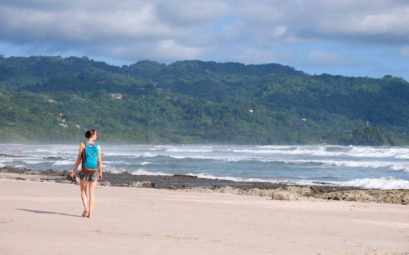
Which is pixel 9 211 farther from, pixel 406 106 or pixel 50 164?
pixel 406 106

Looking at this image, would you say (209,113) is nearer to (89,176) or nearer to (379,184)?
(379,184)

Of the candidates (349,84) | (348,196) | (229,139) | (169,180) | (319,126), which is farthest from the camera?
(349,84)

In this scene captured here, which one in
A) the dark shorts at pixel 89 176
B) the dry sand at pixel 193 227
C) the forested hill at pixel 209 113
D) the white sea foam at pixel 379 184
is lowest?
the dry sand at pixel 193 227

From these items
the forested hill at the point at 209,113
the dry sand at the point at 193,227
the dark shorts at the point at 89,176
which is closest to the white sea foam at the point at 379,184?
the dry sand at the point at 193,227

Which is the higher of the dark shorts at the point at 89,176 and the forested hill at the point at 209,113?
the forested hill at the point at 209,113

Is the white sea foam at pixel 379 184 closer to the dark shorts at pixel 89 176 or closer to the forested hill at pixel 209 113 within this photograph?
the dark shorts at pixel 89 176

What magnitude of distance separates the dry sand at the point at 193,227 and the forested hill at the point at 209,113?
8390 cm

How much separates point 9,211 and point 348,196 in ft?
32.3

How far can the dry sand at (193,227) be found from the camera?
710 cm

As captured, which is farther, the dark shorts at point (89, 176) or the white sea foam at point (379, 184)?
the white sea foam at point (379, 184)

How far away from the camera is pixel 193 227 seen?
903 cm

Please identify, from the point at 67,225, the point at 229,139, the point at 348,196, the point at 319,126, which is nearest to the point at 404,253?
the point at 67,225

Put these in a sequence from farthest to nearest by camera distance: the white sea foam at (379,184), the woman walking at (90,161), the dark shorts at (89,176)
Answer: the white sea foam at (379,184), the dark shorts at (89,176), the woman walking at (90,161)

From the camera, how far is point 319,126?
159625 millimetres
